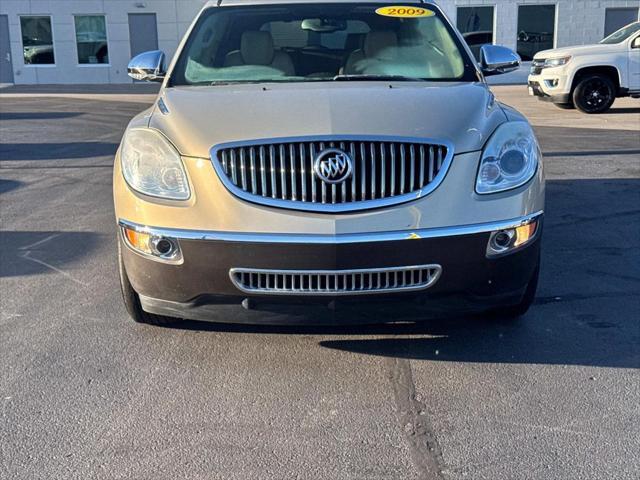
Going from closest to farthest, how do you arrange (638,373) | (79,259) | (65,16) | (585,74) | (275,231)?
(275,231) < (638,373) < (79,259) < (585,74) < (65,16)

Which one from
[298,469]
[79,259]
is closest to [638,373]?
[298,469]

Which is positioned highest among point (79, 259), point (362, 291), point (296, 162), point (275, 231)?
point (296, 162)

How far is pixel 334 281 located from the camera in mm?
3402

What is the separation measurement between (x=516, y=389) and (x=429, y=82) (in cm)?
187

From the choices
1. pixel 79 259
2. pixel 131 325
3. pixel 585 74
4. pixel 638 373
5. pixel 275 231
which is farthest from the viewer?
pixel 585 74

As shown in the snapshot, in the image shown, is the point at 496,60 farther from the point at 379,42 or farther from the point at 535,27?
the point at 535,27

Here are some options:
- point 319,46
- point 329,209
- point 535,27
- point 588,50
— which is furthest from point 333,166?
point 535,27

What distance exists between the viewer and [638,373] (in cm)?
369

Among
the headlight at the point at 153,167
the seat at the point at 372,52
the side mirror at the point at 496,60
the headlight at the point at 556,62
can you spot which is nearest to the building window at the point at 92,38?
the headlight at the point at 556,62

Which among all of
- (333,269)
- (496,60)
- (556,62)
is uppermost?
(496,60)

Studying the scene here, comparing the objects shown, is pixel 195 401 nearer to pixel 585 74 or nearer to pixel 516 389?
pixel 516 389

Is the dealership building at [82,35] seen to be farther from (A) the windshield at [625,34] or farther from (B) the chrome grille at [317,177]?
(B) the chrome grille at [317,177]

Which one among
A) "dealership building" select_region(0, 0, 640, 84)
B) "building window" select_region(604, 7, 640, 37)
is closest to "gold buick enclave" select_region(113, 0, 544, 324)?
"building window" select_region(604, 7, 640, 37)

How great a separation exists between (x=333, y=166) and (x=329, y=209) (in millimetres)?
194
